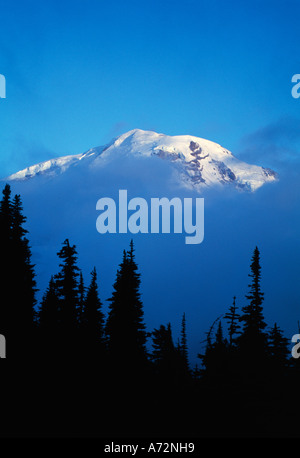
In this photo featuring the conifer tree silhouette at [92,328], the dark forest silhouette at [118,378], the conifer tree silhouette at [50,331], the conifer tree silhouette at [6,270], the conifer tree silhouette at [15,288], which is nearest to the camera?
the dark forest silhouette at [118,378]

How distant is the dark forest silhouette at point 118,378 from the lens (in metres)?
19.8

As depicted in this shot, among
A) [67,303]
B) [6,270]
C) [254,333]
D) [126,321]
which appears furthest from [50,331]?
[254,333]

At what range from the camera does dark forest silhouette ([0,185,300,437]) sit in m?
19.8

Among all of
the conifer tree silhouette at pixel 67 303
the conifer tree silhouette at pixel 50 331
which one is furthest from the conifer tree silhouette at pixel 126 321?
the conifer tree silhouette at pixel 50 331

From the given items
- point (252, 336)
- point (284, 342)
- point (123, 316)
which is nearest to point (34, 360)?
point (123, 316)

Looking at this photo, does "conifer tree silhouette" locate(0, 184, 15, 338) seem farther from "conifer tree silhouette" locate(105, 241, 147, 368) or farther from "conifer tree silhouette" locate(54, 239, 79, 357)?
"conifer tree silhouette" locate(105, 241, 147, 368)

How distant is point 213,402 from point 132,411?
13.2ft

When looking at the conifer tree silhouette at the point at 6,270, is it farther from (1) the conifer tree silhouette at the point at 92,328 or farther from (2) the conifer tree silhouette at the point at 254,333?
(2) the conifer tree silhouette at the point at 254,333

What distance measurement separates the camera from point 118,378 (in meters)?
27.6

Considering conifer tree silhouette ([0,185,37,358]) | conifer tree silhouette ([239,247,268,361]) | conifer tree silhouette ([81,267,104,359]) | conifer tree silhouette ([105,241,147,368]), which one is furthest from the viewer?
conifer tree silhouette ([105,241,147,368])

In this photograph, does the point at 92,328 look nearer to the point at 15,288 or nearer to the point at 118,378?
the point at 15,288

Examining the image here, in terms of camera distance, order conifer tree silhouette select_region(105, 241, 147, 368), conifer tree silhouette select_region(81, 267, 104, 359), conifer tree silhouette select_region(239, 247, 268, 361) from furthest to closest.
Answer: conifer tree silhouette select_region(105, 241, 147, 368)
conifer tree silhouette select_region(81, 267, 104, 359)
conifer tree silhouette select_region(239, 247, 268, 361)

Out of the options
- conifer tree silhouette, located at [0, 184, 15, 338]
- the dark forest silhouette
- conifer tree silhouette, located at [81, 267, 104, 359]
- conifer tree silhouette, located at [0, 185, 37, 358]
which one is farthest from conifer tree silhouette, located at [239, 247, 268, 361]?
conifer tree silhouette, located at [0, 184, 15, 338]
